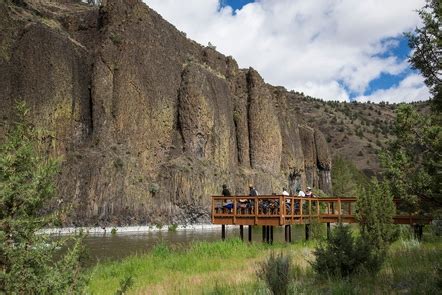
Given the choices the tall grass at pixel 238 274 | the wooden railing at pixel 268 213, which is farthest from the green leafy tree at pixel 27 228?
the wooden railing at pixel 268 213

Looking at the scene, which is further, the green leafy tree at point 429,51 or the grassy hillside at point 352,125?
the grassy hillside at point 352,125

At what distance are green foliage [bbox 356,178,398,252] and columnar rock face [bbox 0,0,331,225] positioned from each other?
34.3 m

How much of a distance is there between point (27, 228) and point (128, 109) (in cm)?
5452

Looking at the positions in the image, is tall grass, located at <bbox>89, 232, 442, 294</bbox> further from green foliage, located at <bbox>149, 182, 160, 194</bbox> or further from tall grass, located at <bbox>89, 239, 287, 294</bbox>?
green foliage, located at <bbox>149, 182, 160, 194</bbox>

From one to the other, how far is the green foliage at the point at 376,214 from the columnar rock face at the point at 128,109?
112 feet

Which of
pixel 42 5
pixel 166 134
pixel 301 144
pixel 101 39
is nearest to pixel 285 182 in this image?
pixel 301 144

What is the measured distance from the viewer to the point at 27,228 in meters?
4.29

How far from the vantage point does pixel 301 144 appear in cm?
10094

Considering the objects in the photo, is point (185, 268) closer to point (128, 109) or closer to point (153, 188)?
point (153, 188)

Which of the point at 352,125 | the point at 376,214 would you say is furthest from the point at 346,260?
the point at 352,125

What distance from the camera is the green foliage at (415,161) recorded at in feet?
25.4

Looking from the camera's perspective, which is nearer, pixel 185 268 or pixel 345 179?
pixel 185 268

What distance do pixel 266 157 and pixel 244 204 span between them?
59.4m

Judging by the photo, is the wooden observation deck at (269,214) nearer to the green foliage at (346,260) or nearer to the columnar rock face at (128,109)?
the green foliage at (346,260)
